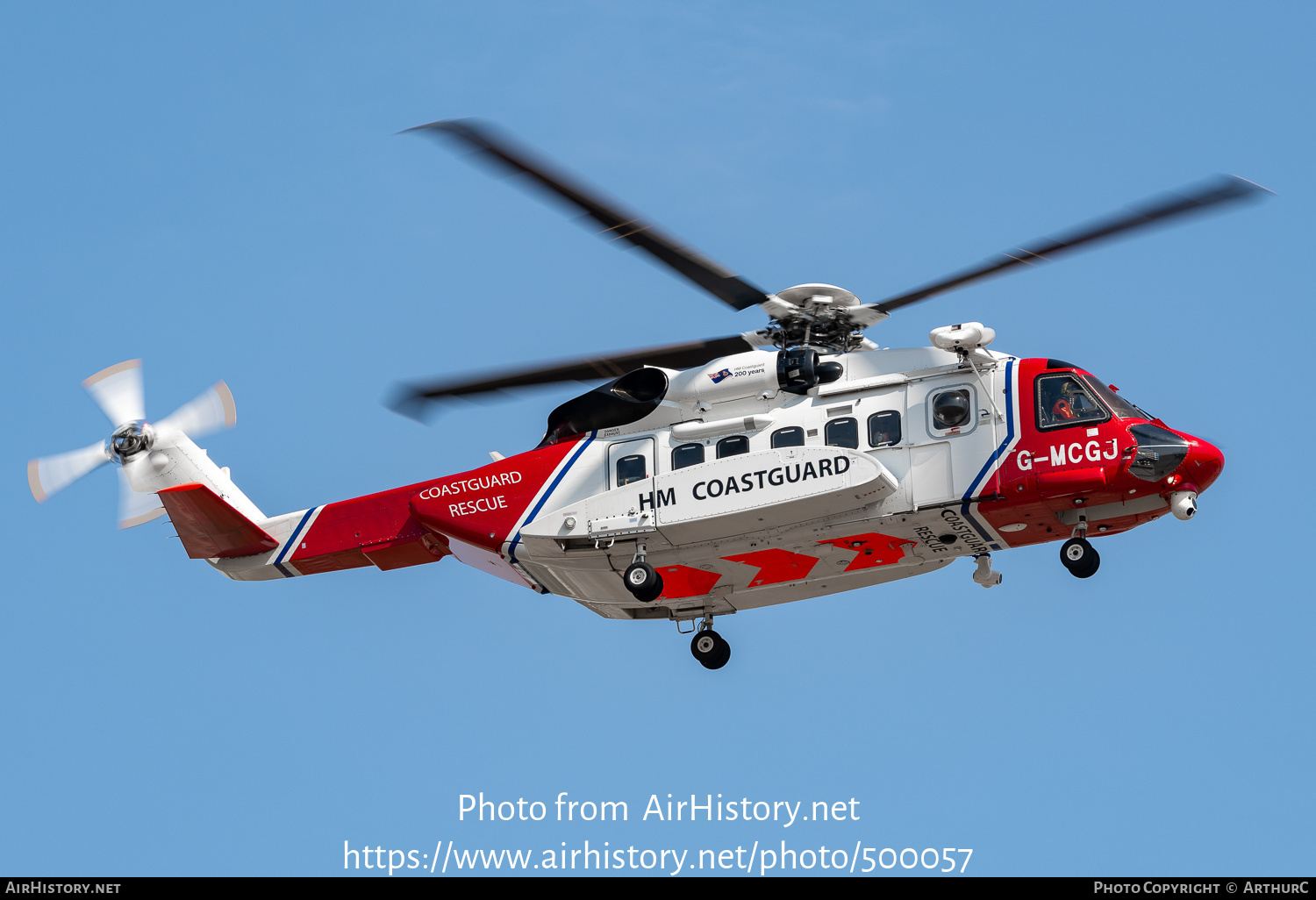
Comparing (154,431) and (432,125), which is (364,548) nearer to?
(154,431)

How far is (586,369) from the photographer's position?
18.7m

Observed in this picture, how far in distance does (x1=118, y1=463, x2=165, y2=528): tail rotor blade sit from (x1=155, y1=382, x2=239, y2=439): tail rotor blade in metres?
0.72

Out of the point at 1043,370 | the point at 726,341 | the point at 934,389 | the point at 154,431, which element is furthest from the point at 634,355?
the point at 154,431

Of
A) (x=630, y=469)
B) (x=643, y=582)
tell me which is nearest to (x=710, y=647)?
(x=643, y=582)

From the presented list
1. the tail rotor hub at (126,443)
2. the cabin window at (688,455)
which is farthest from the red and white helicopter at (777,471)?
the tail rotor hub at (126,443)

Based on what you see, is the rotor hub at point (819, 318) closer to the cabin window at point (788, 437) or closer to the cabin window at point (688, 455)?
the cabin window at point (788, 437)

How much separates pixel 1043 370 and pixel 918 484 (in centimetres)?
192

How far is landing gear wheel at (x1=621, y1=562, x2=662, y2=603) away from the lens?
1833 centimetres

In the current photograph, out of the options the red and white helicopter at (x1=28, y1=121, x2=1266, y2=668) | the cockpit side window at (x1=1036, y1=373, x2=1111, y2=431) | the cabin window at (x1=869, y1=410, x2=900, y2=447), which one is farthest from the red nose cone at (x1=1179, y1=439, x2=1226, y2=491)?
the cabin window at (x1=869, y1=410, x2=900, y2=447)

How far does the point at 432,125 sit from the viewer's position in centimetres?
1427

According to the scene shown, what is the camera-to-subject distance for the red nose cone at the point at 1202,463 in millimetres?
16875

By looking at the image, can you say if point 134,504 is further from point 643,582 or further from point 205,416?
point 643,582

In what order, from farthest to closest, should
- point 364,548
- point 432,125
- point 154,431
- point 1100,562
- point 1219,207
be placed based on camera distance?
point 154,431
point 364,548
point 1100,562
point 1219,207
point 432,125

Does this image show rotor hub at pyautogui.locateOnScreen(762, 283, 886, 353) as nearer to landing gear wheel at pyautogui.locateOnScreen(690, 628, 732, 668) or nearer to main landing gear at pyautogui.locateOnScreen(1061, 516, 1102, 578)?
main landing gear at pyautogui.locateOnScreen(1061, 516, 1102, 578)
